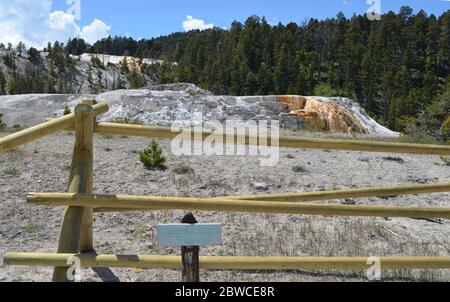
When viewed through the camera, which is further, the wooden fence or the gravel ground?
the gravel ground

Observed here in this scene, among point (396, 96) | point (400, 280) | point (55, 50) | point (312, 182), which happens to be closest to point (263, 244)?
point (400, 280)

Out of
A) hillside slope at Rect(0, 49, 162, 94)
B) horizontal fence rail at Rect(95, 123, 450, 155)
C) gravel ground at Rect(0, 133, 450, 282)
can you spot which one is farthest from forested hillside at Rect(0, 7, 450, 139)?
horizontal fence rail at Rect(95, 123, 450, 155)

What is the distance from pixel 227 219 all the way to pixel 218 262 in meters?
2.07

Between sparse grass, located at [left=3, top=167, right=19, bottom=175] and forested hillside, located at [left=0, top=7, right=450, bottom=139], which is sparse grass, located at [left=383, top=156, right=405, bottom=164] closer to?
sparse grass, located at [left=3, top=167, right=19, bottom=175]

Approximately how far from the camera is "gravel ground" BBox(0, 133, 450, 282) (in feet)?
12.2

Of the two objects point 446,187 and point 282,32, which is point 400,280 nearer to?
point 446,187

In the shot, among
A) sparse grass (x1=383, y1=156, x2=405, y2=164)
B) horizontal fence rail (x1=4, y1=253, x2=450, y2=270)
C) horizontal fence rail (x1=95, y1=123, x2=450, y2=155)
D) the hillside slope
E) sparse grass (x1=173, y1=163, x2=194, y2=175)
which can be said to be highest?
the hillside slope

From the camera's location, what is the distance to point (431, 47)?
64.7m

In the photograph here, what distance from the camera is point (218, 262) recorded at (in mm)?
2723

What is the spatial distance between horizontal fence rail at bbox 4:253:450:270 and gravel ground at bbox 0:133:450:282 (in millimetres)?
678

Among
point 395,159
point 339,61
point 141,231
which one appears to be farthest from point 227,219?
point 339,61

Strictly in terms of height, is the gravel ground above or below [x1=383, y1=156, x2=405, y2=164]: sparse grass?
below

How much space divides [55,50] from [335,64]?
38.2 meters

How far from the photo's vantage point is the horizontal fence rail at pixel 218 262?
267 centimetres
